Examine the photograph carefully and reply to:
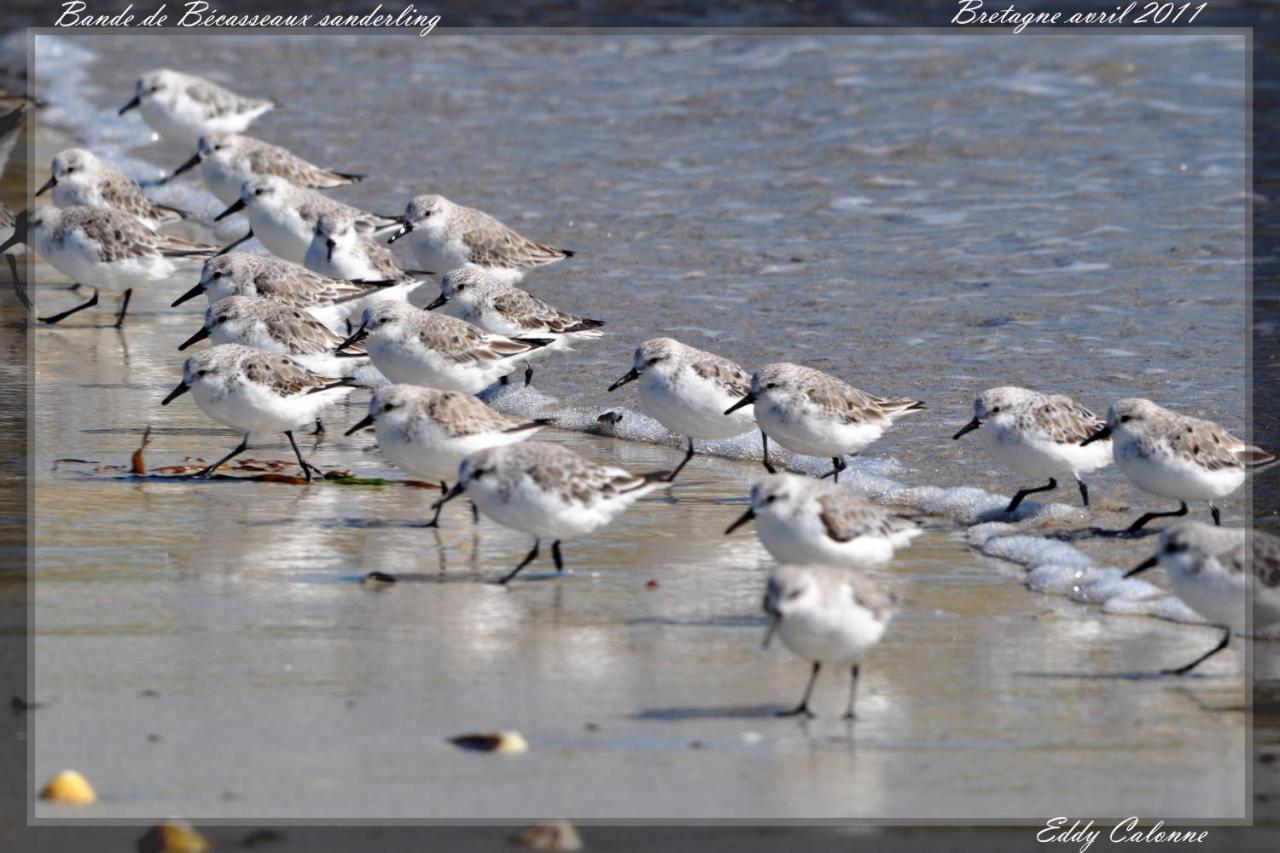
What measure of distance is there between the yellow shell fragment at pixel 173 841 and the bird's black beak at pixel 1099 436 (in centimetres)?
468

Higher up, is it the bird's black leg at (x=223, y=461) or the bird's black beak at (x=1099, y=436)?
the bird's black beak at (x=1099, y=436)

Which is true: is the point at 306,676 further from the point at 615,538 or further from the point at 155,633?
the point at 615,538

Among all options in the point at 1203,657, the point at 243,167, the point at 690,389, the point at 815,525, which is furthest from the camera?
the point at 243,167

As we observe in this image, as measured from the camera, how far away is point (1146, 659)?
6.58 meters

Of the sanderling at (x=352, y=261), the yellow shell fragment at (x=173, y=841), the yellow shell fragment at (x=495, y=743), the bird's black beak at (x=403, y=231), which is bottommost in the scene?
the yellow shell fragment at (x=173, y=841)

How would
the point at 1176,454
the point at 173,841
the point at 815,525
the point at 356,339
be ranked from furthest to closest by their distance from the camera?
the point at 356,339 → the point at 1176,454 → the point at 815,525 → the point at 173,841

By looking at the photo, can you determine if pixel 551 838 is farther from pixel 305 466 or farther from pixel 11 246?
pixel 11 246

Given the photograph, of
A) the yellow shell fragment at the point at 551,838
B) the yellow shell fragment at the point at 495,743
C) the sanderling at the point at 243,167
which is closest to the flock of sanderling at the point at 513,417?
the yellow shell fragment at the point at 495,743

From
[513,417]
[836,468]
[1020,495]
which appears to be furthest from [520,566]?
[513,417]

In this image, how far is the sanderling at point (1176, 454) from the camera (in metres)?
7.87

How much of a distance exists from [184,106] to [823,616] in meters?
12.7

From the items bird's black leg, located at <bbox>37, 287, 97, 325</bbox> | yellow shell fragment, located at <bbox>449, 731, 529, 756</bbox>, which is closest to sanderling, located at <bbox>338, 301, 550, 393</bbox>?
bird's black leg, located at <bbox>37, 287, 97, 325</bbox>

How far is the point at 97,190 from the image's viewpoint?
1326cm

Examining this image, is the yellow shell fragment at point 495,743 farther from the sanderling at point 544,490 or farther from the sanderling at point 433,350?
the sanderling at point 433,350
